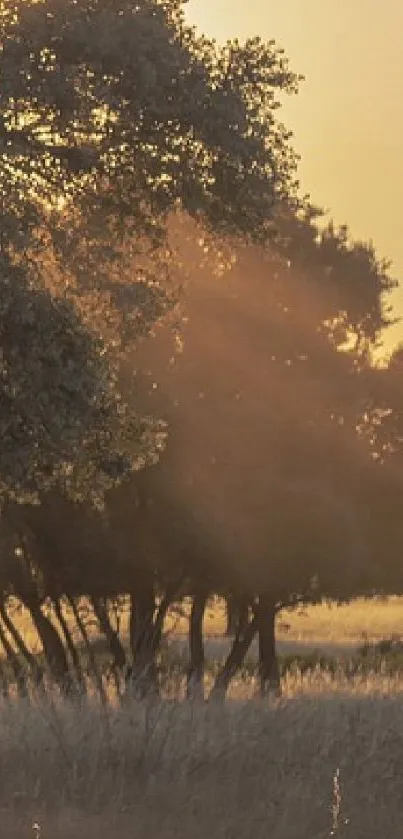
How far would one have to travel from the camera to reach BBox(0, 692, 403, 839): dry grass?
1098cm

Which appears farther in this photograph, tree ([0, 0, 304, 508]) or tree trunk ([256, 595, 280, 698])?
tree trunk ([256, 595, 280, 698])

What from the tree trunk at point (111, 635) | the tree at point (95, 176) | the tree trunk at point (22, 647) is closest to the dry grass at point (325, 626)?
the tree trunk at point (22, 647)

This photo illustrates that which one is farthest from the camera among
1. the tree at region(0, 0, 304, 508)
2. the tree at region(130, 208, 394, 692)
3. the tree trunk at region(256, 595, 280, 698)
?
the tree trunk at region(256, 595, 280, 698)

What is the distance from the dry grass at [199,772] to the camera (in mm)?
10977

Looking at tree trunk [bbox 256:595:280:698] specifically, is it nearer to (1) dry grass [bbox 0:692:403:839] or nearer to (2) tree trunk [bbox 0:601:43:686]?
(2) tree trunk [bbox 0:601:43:686]

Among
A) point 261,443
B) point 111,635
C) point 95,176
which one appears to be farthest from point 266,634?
point 95,176

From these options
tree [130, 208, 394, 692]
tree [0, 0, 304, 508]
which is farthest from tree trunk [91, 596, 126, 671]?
tree [0, 0, 304, 508]

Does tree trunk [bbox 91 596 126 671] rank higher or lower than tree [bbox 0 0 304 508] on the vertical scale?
lower

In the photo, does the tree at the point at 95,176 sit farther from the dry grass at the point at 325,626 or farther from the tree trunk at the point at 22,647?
the dry grass at the point at 325,626

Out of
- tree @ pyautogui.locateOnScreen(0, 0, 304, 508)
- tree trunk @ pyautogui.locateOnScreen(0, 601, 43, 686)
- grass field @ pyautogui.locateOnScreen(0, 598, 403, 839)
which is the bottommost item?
grass field @ pyautogui.locateOnScreen(0, 598, 403, 839)

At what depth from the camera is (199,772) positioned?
1205 centimetres

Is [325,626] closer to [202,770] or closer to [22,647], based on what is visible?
[22,647]

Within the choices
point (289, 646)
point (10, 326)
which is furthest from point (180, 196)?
point (289, 646)

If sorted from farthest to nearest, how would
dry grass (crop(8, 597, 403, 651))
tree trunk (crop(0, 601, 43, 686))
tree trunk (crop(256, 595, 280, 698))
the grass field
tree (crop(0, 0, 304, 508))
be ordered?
dry grass (crop(8, 597, 403, 651)), tree trunk (crop(256, 595, 280, 698)), tree trunk (crop(0, 601, 43, 686)), tree (crop(0, 0, 304, 508)), the grass field
